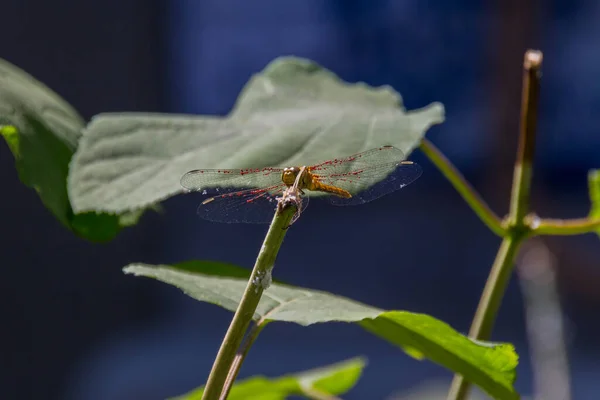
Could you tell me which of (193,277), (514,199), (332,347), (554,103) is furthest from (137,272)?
(554,103)

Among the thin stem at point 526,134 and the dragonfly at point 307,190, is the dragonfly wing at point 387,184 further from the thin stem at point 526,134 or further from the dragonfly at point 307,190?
the thin stem at point 526,134

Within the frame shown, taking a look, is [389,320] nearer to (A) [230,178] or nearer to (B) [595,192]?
(A) [230,178]

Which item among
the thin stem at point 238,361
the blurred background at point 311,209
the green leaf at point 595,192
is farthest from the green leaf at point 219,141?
the blurred background at point 311,209

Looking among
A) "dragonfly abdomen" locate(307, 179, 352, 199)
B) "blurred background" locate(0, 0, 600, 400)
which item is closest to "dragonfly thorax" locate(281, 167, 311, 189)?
"dragonfly abdomen" locate(307, 179, 352, 199)

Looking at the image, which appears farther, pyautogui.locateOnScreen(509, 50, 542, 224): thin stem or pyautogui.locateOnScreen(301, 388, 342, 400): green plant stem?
pyautogui.locateOnScreen(301, 388, 342, 400): green plant stem

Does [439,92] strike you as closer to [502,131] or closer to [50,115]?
[502,131]

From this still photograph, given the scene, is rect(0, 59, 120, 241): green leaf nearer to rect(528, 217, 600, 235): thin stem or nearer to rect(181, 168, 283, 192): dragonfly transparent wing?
rect(181, 168, 283, 192): dragonfly transparent wing

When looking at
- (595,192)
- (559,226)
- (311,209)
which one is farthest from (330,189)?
(311,209)
